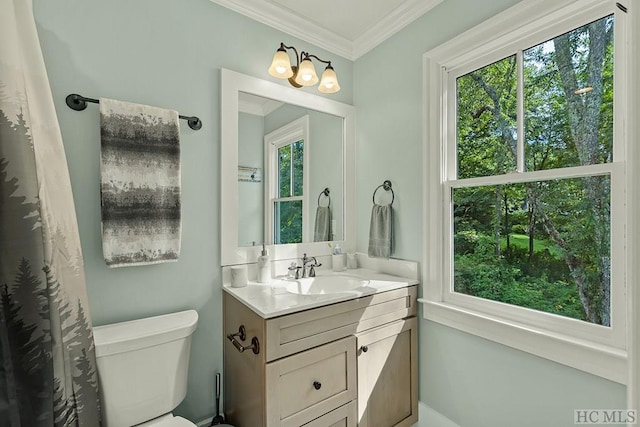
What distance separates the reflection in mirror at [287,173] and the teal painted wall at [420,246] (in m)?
0.22

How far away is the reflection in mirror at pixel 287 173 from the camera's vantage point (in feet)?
5.61

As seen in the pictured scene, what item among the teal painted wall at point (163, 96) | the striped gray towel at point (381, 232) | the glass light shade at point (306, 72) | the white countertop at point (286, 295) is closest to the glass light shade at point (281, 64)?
the glass light shade at point (306, 72)

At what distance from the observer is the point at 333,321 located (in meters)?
1.34

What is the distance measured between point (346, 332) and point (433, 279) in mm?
604

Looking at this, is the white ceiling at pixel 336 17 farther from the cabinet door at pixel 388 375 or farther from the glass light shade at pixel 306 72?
the cabinet door at pixel 388 375

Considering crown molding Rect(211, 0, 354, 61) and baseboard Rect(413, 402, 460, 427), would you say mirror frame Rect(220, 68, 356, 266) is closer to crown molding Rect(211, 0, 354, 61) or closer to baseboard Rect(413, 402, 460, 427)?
crown molding Rect(211, 0, 354, 61)

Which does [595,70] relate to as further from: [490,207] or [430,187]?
[430,187]

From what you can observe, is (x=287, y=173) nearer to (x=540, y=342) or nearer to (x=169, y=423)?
(x=169, y=423)

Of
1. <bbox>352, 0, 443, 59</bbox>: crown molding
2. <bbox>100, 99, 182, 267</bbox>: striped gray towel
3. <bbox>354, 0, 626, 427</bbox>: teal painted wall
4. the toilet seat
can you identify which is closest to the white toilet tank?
the toilet seat

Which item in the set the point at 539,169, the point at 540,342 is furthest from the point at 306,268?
the point at 539,169

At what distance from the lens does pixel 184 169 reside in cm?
152

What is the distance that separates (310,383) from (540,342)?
0.98 meters

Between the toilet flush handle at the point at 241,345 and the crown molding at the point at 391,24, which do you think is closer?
the toilet flush handle at the point at 241,345

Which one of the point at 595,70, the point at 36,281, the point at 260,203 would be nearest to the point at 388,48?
the point at 595,70
